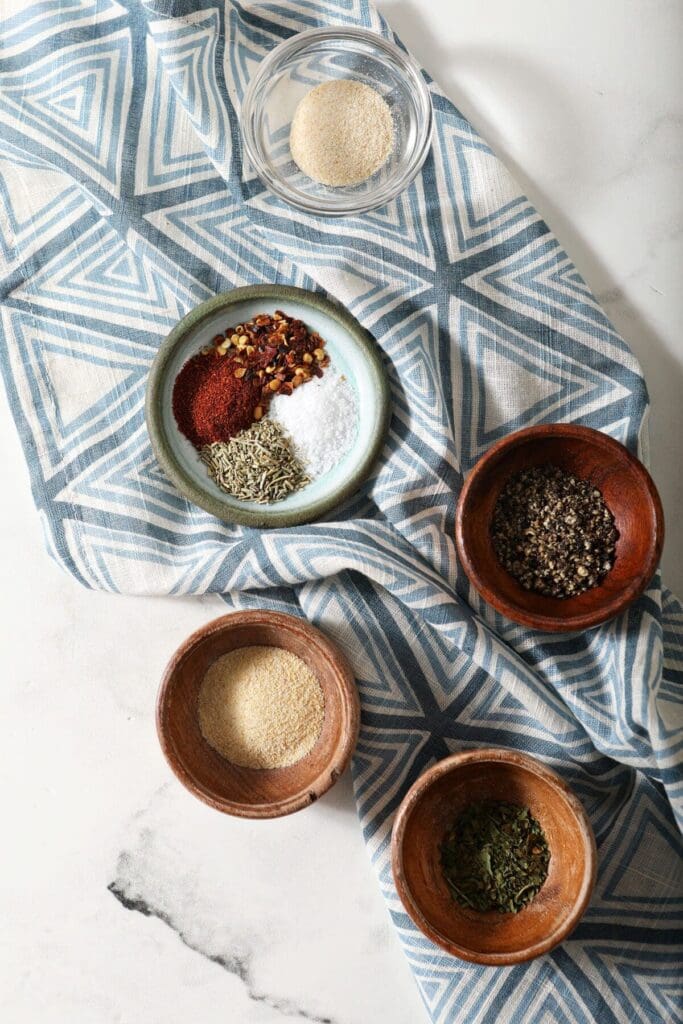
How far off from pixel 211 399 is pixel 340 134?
1.67ft

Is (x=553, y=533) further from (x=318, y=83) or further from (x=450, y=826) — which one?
(x=318, y=83)

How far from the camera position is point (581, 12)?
1.60 metres

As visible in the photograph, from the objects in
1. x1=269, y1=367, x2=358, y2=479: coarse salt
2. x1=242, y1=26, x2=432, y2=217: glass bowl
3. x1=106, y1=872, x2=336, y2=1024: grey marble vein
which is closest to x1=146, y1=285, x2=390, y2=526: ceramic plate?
Answer: x1=269, y1=367, x2=358, y2=479: coarse salt

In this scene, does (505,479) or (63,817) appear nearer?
(505,479)

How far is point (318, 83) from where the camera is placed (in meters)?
1.59

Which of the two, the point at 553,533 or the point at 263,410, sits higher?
the point at 263,410

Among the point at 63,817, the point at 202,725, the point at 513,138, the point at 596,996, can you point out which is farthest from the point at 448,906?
the point at 513,138

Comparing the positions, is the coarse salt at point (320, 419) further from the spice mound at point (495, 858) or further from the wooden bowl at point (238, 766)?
the spice mound at point (495, 858)

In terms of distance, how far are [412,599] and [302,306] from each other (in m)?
0.54

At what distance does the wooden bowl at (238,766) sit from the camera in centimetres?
144

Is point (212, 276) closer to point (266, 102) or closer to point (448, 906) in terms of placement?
point (266, 102)

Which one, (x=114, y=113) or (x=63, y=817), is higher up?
(x=114, y=113)

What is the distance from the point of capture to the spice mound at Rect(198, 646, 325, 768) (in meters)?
1.50

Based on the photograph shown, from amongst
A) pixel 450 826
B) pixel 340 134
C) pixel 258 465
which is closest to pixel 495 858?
pixel 450 826
